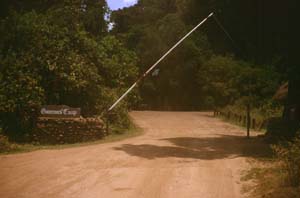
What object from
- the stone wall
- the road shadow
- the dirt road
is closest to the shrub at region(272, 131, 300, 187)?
the dirt road

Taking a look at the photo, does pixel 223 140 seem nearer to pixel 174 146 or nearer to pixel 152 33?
pixel 174 146

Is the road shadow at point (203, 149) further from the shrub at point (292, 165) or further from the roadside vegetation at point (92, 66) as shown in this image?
the shrub at point (292, 165)

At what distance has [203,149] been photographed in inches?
661

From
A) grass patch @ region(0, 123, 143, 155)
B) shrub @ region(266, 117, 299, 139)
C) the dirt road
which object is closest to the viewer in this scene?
the dirt road

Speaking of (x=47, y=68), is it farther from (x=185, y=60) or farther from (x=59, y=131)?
(x=185, y=60)

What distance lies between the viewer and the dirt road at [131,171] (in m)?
10.4

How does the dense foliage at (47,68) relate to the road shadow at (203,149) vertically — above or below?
above

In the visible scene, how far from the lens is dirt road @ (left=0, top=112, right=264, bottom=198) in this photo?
34.2ft

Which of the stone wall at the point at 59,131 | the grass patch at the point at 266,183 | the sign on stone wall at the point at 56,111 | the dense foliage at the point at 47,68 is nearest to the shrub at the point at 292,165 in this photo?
the grass patch at the point at 266,183

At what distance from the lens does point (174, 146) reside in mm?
17516

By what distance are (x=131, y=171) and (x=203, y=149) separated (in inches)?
190

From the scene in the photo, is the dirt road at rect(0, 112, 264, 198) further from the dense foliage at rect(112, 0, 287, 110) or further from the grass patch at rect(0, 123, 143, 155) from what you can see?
the dense foliage at rect(112, 0, 287, 110)

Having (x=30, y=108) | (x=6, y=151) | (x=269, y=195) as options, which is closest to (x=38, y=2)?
(x=30, y=108)

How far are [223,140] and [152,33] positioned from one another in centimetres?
3246
